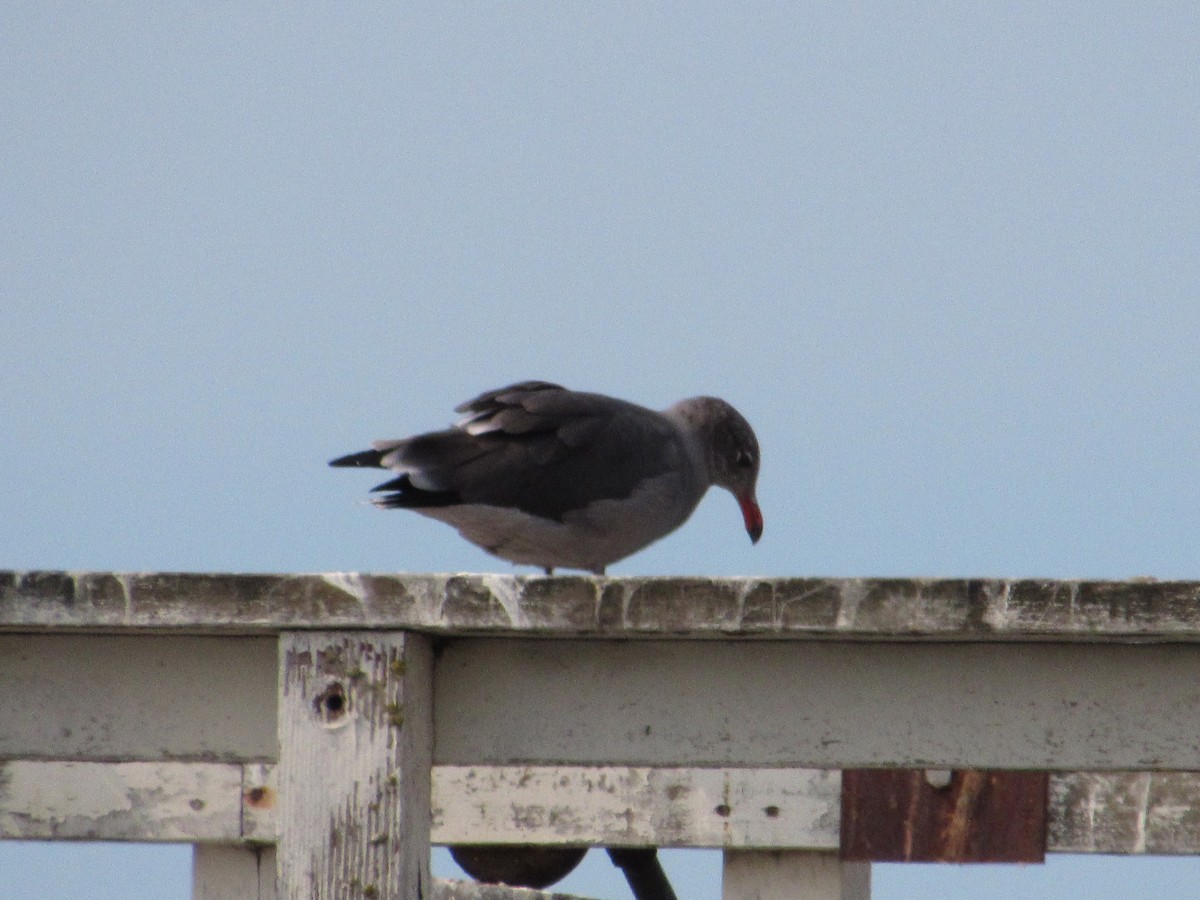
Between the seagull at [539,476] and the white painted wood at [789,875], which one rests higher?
the seagull at [539,476]

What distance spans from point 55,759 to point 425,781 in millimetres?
661

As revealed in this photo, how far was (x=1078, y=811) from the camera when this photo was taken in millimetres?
5887

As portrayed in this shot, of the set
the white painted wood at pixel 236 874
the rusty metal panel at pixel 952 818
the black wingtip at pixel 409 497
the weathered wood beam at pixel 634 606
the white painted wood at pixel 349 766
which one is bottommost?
the white painted wood at pixel 236 874

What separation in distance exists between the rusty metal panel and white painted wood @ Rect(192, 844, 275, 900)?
1663mm

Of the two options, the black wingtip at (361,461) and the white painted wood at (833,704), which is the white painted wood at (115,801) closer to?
the black wingtip at (361,461)

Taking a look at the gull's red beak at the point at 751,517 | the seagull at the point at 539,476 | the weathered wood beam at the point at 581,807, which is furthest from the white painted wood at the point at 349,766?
the gull's red beak at the point at 751,517

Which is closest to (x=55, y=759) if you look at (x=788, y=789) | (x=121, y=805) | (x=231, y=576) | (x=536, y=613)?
(x=231, y=576)

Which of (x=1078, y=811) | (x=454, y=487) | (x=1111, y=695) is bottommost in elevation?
(x=1078, y=811)

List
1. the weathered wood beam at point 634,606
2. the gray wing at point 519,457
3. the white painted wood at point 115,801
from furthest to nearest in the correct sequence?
1. the gray wing at point 519,457
2. the white painted wood at point 115,801
3. the weathered wood beam at point 634,606

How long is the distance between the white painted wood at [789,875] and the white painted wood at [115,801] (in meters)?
1.46

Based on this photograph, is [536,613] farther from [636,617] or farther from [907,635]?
[907,635]

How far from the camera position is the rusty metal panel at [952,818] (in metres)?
5.63

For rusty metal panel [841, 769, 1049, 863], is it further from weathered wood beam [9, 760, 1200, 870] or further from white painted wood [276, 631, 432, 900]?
white painted wood [276, 631, 432, 900]

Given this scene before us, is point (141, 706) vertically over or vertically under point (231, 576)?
under
